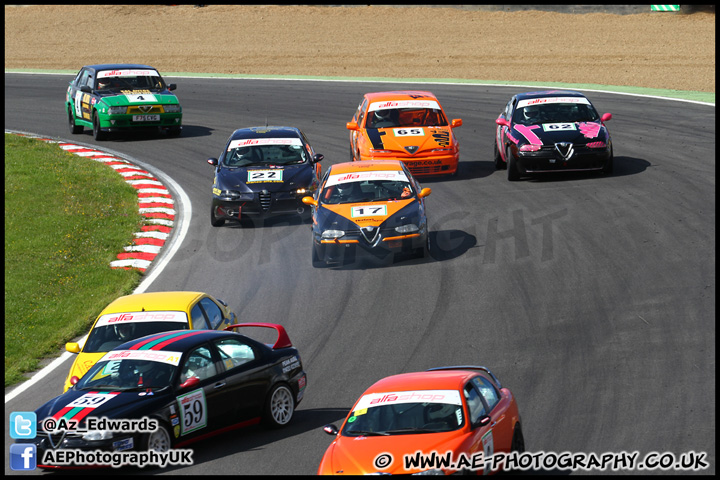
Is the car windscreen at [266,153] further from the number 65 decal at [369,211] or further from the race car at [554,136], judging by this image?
the race car at [554,136]

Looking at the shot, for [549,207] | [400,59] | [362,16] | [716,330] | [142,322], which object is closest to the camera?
[142,322]

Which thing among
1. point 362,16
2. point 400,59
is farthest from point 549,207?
point 362,16

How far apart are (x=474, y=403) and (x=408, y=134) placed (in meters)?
13.3

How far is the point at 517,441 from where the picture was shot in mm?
9320

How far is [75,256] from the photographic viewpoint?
730 inches

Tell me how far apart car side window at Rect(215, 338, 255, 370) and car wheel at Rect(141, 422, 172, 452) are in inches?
44.6

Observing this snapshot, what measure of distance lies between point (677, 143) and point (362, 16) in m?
29.3

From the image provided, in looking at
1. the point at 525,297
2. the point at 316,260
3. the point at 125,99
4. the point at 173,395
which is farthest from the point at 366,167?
the point at 125,99

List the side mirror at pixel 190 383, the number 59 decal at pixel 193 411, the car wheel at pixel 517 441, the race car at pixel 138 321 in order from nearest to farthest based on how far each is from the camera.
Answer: the car wheel at pixel 517 441 < the number 59 decal at pixel 193 411 < the side mirror at pixel 190 383 < the race car at pixel 138 321

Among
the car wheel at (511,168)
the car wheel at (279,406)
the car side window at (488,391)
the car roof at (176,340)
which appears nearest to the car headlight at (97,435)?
the car roof at (176,340)

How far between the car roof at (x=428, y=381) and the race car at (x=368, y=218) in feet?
23.6

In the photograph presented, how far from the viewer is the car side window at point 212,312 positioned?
42.4ft

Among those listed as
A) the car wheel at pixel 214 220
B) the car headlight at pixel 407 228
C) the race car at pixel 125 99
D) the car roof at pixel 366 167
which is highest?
the race car at pixel 125 99

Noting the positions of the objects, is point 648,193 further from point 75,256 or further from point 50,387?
point 50,387
